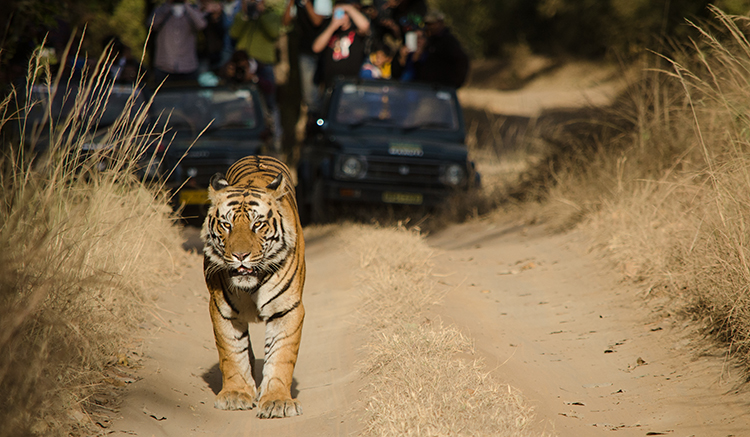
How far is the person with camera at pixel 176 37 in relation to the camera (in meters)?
11.4

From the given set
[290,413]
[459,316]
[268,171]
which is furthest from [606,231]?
[290,413]

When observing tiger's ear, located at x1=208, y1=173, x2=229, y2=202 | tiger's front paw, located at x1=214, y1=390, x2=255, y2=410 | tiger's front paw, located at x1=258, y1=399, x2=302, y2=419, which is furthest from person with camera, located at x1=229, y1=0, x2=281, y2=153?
tiger's front paw, located at x1=258, y1=399, x2=302, y2=419

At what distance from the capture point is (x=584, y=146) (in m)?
9.51

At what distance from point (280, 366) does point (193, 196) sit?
545cm

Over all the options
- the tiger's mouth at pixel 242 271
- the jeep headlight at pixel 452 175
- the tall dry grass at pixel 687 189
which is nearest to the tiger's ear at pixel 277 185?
the tiger's mouth at pixel 242 271

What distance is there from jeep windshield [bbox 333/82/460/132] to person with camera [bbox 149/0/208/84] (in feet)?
9.51

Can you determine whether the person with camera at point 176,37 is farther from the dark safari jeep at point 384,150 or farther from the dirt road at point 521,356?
the dirt road at point 521,356

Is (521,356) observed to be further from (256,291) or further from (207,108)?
(207,108)

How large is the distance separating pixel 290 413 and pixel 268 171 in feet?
6.06

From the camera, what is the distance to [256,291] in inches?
172

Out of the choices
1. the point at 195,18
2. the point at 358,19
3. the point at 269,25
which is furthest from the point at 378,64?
the point at 195,18

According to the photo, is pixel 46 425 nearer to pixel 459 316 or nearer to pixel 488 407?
pixel 488 407

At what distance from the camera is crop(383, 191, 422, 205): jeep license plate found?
9727 millimetres

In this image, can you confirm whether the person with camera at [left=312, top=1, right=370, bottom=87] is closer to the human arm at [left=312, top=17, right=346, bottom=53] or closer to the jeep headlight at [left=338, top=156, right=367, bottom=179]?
the human arm at [left=312, top=17, right=346, bottom=53]
